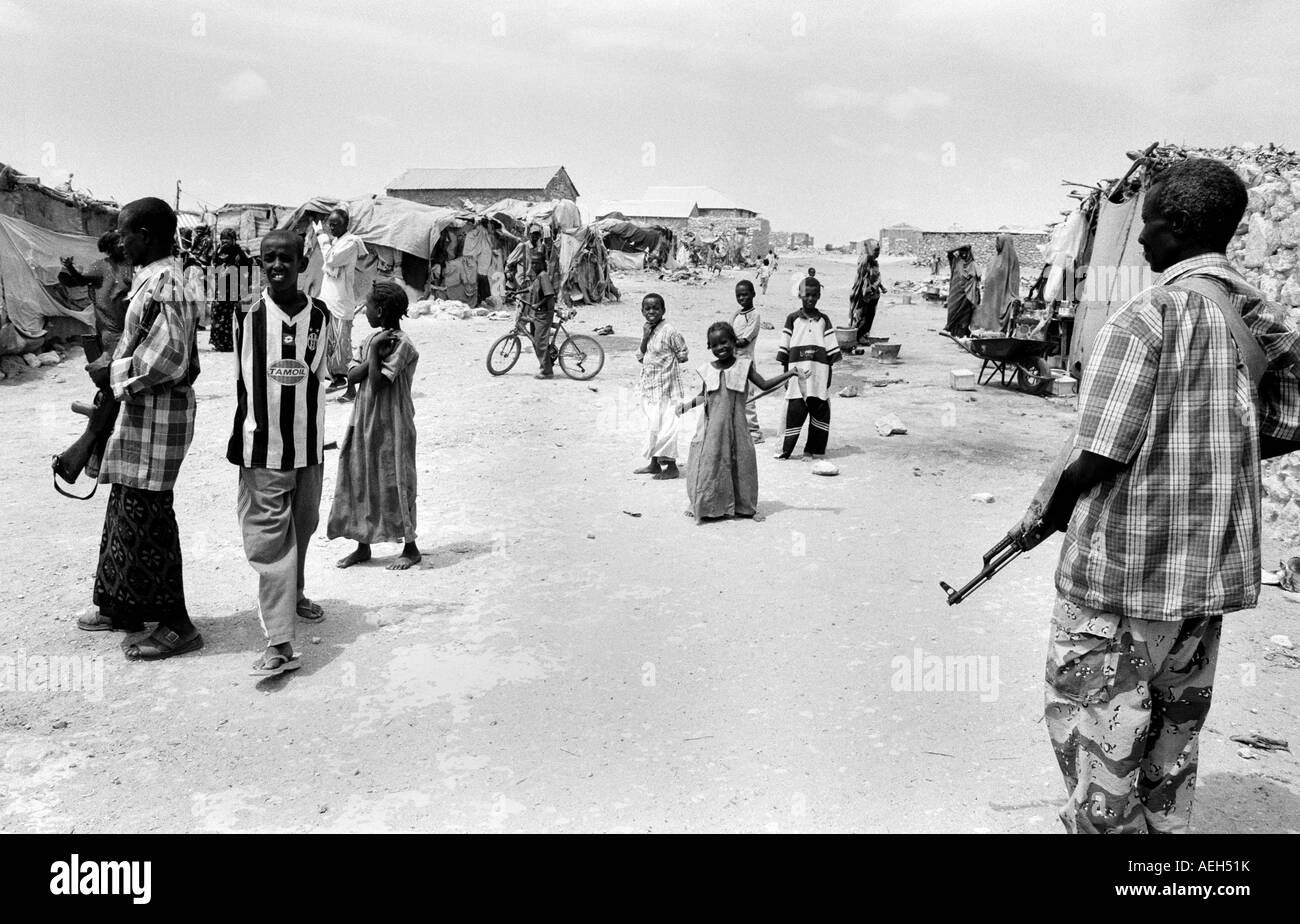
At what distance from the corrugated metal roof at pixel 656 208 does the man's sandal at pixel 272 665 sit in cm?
5230

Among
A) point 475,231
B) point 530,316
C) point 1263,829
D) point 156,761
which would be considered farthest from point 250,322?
point 475,231

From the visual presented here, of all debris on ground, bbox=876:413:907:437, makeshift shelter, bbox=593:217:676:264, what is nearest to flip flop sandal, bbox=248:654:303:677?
debris on ground, bbox=876:413:907:437

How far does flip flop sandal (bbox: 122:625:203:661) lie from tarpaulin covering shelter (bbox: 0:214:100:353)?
30.6 ft

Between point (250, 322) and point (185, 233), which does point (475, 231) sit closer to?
point (185, 233)

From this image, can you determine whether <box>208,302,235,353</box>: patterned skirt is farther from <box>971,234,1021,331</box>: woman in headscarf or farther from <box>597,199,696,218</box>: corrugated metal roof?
<box>597,199,696,218</box>: corrugated metal roof

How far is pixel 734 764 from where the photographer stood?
3271mm

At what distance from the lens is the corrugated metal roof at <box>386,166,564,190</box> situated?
4362 centimetres

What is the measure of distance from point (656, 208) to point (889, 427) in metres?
51.6

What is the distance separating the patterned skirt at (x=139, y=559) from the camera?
3854mm

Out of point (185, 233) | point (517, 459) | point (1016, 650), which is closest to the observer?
point (1016, 650)

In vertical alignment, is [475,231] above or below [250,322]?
above

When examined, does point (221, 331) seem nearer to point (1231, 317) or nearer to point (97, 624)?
point (97, 624)

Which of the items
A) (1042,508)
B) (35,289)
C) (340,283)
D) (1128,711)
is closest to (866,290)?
(340,283)
